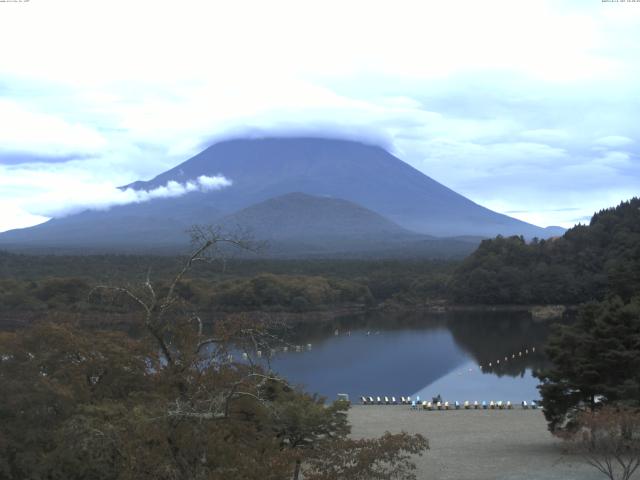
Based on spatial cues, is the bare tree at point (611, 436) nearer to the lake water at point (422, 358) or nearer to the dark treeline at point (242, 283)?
the lake water at point (422, 358)

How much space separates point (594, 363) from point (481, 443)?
314cm

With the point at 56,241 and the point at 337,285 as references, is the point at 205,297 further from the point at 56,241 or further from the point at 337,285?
the point at 56,241

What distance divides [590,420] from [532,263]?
53.5 m

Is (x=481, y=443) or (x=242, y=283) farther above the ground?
(x=242, y=283)

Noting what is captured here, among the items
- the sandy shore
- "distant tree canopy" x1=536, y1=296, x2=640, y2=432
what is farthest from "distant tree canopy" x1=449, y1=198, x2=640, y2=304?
"distant tree canopy" x1=536, y1=296, x2=640, y2=432

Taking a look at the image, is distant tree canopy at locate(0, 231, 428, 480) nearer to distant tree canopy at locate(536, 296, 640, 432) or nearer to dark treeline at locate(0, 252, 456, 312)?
distant tree canopy at locate(536, 296, 640, 432)

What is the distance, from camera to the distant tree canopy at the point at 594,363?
14586 millimetres

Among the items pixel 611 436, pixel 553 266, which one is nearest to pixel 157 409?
pixel 611 436

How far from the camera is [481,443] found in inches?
650

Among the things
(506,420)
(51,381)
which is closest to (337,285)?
(506,420)

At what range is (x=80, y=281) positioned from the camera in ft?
165

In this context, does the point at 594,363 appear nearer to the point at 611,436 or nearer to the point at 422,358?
the point at 611,436

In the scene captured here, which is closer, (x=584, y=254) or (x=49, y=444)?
(x=49, y=444)

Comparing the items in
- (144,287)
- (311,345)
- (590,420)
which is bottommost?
(311,345)
